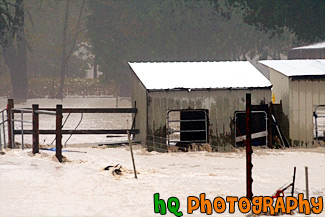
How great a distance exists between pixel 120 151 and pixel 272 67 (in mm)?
7180

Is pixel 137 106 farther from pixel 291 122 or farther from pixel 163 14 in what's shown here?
pixel 163 14

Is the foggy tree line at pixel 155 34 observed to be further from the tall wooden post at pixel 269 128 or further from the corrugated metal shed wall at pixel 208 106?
the corrugated metal shed wall at pixel 208 106

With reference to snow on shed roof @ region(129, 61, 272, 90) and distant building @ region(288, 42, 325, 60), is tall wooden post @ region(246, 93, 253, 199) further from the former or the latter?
distant building @ region(288, 42, 325, 60)

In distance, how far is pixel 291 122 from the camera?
24.5m

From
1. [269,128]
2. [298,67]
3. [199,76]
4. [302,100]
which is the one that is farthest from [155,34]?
[269,128]

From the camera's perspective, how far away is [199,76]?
24.9 m

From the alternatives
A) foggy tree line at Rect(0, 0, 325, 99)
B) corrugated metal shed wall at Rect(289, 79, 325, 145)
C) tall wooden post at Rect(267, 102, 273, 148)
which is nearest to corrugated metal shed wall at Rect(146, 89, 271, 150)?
A: tall wooden post at Rect(267, 102, 273, 148)

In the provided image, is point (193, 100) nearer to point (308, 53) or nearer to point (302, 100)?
point (302, 100)

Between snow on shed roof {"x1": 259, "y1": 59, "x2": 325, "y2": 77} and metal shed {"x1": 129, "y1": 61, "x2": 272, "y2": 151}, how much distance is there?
3.71 feet

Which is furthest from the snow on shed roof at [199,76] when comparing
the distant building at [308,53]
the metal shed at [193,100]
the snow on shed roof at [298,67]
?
the distant building at [308,53]

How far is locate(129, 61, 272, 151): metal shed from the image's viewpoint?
23109 mm

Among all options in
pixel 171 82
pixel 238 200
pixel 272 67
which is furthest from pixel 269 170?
pixel 272 67

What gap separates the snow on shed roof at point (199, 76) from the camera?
23.8 metres

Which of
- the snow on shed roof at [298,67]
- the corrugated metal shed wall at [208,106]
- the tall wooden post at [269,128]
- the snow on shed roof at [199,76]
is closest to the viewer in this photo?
the corrugated metal shed wall at [208,106]
